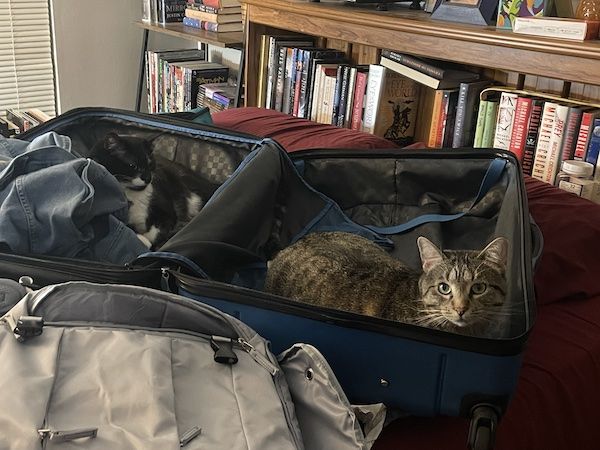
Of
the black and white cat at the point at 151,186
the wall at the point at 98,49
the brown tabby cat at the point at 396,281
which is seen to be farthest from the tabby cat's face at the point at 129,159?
the wall at the point at 98,49

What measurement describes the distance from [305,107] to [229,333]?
4.93 ft

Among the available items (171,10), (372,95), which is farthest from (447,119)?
(171,10)

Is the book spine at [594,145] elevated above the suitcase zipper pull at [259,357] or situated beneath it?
elevated above

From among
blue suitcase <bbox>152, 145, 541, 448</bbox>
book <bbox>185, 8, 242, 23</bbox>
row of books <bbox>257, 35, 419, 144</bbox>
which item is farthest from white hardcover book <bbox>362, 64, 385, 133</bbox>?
book <bbox>185, 8, 242, 23</bbox>

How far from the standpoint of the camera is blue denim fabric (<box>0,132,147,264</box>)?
1.06m

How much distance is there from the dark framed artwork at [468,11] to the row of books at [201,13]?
1.05 metres

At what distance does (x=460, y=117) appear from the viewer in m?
1.78

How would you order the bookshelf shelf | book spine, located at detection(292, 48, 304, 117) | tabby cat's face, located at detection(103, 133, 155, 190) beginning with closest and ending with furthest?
tabby cat's face, located at detection(103, 133, 155, 190) < book spine, located at detection(292, 48, 304, 117) < the bookshelf shelf

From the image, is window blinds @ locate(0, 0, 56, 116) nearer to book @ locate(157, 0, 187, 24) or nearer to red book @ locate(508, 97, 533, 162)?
book @ locate(157, 0, 187, 24)

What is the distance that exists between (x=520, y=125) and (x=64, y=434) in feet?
4.43

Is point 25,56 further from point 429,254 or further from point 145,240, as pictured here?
point 429,254

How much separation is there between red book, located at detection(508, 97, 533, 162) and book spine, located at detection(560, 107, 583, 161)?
3.9 inches

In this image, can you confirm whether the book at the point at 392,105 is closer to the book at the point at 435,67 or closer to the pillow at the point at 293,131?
the book at the point at 435,67

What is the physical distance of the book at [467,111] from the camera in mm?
1757
